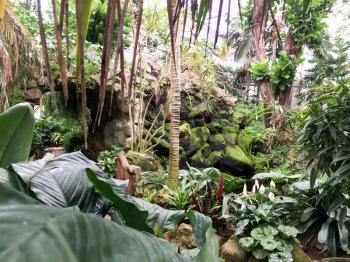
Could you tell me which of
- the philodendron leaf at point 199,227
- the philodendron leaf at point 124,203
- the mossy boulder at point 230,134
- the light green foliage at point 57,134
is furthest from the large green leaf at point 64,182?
the light green foliage at point 57,134

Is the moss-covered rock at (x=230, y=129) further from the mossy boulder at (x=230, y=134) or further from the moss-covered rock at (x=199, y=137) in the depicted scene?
the moss-covered rock at (x=199, y=137)

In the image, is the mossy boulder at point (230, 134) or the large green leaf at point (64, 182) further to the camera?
the mossy boulder at point (230, 134)

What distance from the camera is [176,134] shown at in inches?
176

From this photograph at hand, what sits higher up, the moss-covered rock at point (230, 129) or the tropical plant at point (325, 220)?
the tropical plant at point (325, 220)

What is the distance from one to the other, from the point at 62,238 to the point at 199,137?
677 cm

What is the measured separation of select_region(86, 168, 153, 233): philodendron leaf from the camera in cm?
82

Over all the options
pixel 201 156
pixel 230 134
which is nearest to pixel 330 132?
pixel 201 156

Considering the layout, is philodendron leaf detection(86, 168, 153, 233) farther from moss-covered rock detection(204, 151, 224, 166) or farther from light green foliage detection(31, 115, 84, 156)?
light green foliage detection(31, 115, 84, 156)

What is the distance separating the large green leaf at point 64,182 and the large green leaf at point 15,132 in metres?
0.06

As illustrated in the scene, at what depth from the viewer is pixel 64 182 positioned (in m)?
1.07

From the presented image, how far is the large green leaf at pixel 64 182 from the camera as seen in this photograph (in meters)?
1.01

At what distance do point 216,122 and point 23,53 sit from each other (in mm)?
4165

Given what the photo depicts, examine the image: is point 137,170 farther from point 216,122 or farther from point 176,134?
point 216,122

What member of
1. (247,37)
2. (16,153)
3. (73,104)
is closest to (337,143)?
(16,153)
